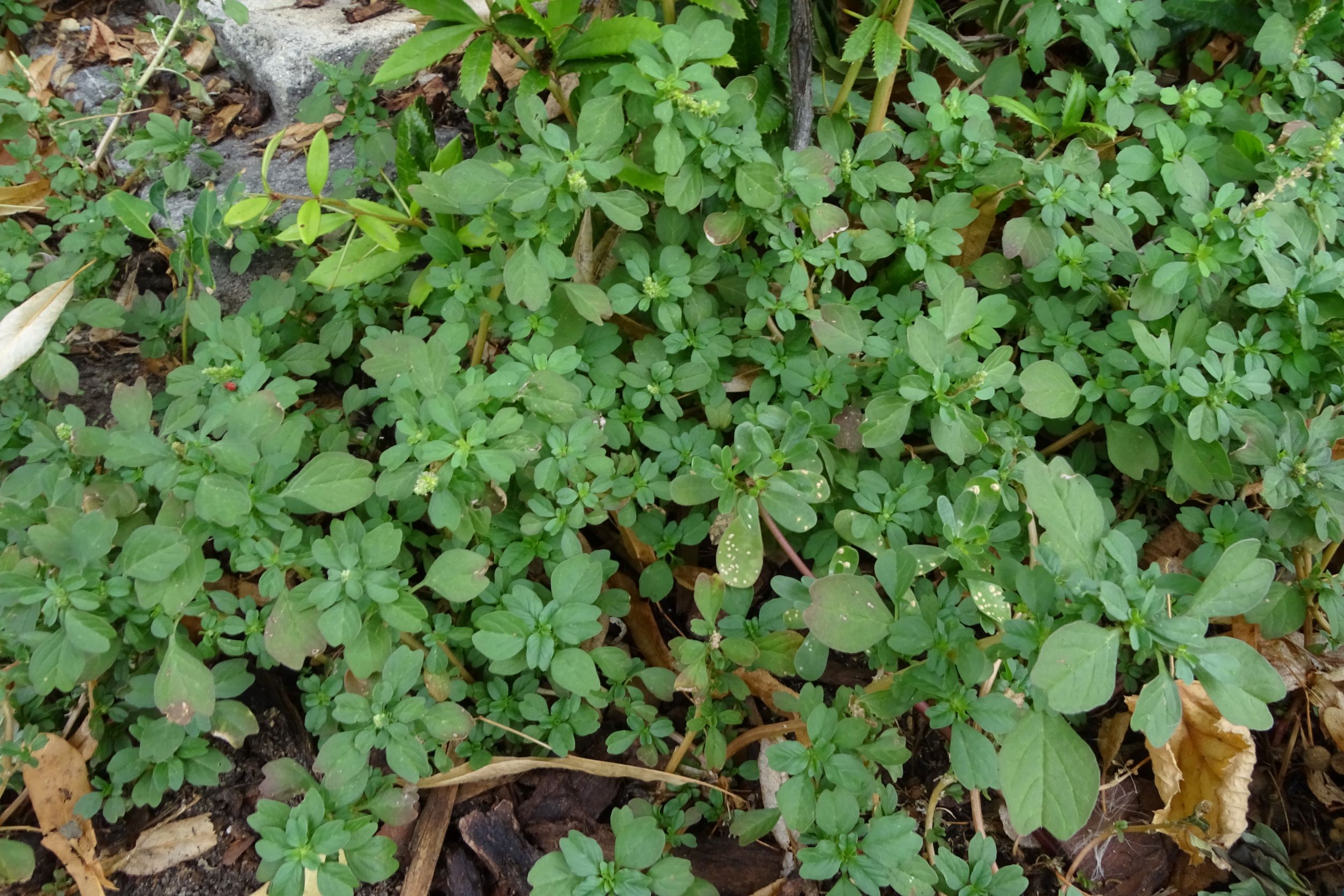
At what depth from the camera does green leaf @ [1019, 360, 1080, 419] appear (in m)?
2.01

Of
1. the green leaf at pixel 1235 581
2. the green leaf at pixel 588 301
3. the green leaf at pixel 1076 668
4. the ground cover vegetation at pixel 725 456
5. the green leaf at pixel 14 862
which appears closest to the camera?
the green leaf at pixel 1076 668

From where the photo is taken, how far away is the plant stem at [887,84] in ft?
6.93

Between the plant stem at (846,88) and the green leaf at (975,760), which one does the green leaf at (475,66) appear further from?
the green leaf at (975,760)

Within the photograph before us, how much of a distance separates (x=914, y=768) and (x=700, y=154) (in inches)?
61.4

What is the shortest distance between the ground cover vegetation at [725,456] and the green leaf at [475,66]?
15mm

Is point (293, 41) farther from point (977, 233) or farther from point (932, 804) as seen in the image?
point (932, 804)

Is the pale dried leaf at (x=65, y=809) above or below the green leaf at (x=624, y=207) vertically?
below

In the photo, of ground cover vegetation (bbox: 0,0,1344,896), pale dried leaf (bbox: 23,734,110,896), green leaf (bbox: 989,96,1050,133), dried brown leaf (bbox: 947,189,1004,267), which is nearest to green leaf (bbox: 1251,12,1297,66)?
ground cover vegetation (bbox: 0,0,1344,896)

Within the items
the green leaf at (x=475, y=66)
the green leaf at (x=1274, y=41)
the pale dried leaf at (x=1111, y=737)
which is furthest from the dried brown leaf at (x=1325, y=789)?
the green leaf at (x=475, y=66)

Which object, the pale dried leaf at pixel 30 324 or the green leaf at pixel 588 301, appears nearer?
the green leaf at pixel 588 301

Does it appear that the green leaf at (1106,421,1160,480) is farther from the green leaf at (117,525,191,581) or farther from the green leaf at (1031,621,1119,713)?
the green leaf at (117,525,191,581)

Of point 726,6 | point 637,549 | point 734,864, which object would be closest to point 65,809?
point 637,549

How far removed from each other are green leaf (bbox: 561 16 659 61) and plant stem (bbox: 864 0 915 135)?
602 millimetres

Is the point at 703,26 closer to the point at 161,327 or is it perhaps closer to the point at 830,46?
the point at 830,46
